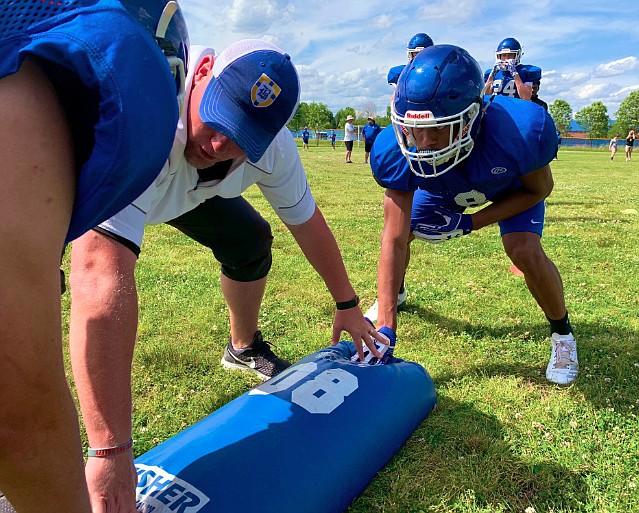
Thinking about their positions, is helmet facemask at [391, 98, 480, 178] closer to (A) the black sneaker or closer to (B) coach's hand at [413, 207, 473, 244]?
(B) coach's hand at [413, 207, 473, 244]

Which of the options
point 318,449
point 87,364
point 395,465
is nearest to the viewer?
point 87,364

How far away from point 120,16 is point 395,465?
1868 mm

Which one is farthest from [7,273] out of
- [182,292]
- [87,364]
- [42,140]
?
[182,292]

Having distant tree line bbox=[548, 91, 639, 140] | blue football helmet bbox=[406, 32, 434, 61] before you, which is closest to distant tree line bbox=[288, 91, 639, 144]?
distant tree line bbox=[548, 91, 639, 140]

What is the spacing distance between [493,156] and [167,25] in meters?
1.91

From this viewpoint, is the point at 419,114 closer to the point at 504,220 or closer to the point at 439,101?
the point at 439,101

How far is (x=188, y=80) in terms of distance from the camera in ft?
5.40

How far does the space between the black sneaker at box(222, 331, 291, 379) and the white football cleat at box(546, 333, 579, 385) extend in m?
1.34

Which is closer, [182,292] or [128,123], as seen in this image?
[128,123]

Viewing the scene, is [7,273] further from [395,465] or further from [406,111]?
[406,111]

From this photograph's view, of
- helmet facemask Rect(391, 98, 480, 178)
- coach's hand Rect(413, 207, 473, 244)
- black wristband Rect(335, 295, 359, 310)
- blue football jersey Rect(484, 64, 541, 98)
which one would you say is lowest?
black wristband Rect(335, 295, 359, 310)

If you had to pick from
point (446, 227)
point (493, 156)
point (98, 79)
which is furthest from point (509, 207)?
point (98, 79)

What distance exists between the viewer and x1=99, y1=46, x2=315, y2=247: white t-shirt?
172cm

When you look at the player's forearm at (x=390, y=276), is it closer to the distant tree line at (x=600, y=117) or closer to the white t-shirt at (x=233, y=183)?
the white t-shirt at (x=233, y=183)
